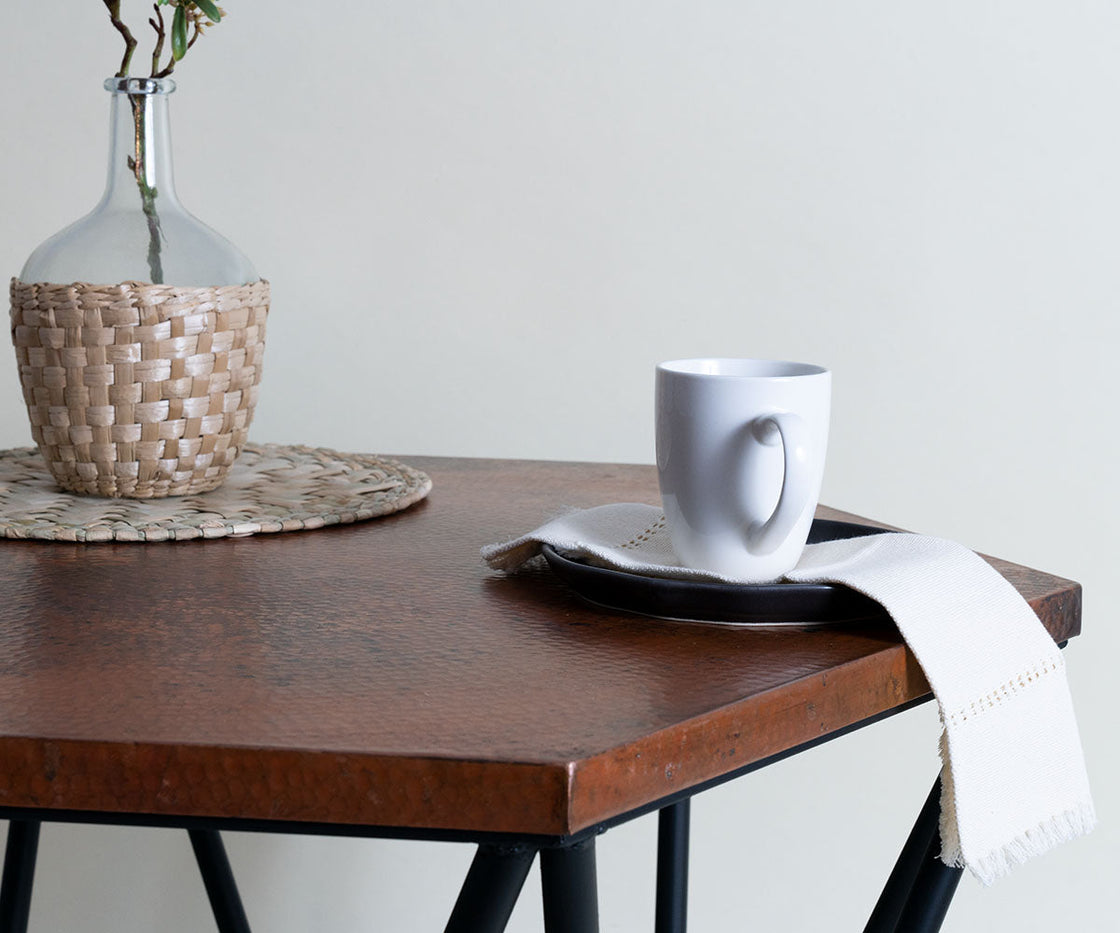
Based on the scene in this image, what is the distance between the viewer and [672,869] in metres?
1.08

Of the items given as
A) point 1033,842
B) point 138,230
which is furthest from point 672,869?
point 138,230

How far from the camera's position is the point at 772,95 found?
139 cm

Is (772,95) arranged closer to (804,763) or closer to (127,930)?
(804,763)

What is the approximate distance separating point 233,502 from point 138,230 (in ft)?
0.59

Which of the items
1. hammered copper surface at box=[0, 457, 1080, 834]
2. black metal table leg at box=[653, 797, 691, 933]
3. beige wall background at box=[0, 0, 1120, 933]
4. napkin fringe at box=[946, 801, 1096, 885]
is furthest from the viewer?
beige wall background at box=[0, 0, 1120, 933]

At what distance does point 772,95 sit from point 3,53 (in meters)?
0.87

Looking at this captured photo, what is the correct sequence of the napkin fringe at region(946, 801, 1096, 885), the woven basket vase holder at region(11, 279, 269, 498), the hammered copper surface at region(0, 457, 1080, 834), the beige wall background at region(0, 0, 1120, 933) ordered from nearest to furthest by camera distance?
the hammered copper surface at region(0, 457, 1080, 834), the napkin fringe at region(946, 801, 1096, 885), the woven basket vase holder at region(11, 279, 269, 498), the beige wall background at region(0, 0, 1120, 933)

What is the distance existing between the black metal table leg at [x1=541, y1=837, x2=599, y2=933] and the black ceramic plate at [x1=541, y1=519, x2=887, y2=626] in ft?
0.40

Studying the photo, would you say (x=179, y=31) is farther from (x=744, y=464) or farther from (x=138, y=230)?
(x=744, y=464)

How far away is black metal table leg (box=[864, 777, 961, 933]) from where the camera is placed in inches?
25.3

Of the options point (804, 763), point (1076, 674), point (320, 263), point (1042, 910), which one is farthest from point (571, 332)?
point (1042, 910)

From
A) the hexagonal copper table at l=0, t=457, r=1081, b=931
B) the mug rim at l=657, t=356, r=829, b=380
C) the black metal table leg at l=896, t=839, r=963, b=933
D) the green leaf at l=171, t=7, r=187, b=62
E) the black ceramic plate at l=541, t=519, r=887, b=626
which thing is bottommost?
the black metal table leg at l=896, t=839, r=963, b=933

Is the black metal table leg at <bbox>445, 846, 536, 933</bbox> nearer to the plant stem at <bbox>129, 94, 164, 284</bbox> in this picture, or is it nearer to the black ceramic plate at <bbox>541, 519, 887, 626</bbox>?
the black ceramic plate at <bbox>541, 519, 887, 626</bbox>

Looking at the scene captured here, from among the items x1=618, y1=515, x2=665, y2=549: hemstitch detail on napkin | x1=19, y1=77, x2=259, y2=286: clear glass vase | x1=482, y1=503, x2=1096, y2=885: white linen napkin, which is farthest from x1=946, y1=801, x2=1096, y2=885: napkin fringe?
x1=19, y1=77, x2=259, y2=286: clear glass vase
